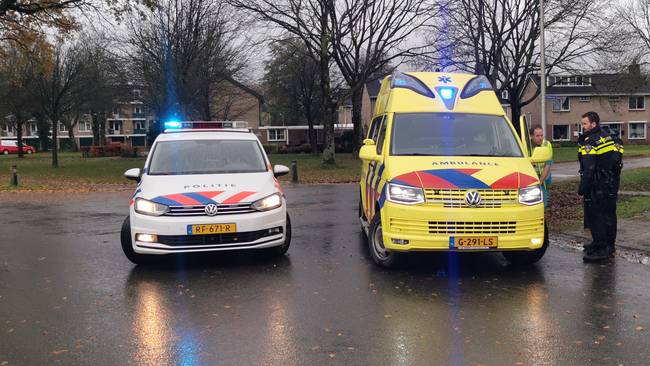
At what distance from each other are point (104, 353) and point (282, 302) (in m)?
1.86

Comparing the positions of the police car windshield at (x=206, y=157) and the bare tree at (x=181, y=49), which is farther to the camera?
the bare tree at (x=181, y=49)

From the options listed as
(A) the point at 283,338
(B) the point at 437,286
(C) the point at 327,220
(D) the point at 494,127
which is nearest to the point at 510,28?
(C) the point at 327,220

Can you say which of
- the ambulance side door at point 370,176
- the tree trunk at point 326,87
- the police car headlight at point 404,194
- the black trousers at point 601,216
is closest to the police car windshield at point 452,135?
the ambulance side door at point 370,176

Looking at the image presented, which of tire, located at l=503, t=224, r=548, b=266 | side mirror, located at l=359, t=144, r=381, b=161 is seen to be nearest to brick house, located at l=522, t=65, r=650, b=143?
tire, located at l=503, t=224, r=548, b=266

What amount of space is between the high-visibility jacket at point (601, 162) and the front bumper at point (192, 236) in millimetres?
4185

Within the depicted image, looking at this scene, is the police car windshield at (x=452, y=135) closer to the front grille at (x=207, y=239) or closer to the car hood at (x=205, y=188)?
the car hood at (x=205, y=188)

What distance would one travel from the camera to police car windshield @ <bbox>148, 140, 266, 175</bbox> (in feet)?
25.7

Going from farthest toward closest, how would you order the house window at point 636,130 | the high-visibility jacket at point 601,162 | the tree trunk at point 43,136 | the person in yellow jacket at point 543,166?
the tree trunk at point 43,136, the house window at point 636,130, the person in yellow jacket at point 543,166, the high-visibility jacket at point 601,162

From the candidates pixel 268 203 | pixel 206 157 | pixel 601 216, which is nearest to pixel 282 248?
pixel 268 203

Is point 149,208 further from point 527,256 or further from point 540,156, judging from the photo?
point 540,156

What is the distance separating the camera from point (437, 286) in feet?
20.6

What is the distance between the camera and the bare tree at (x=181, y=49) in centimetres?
3106

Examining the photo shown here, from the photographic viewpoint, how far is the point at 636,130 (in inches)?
2422

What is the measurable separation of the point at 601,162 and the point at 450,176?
2271 mm
